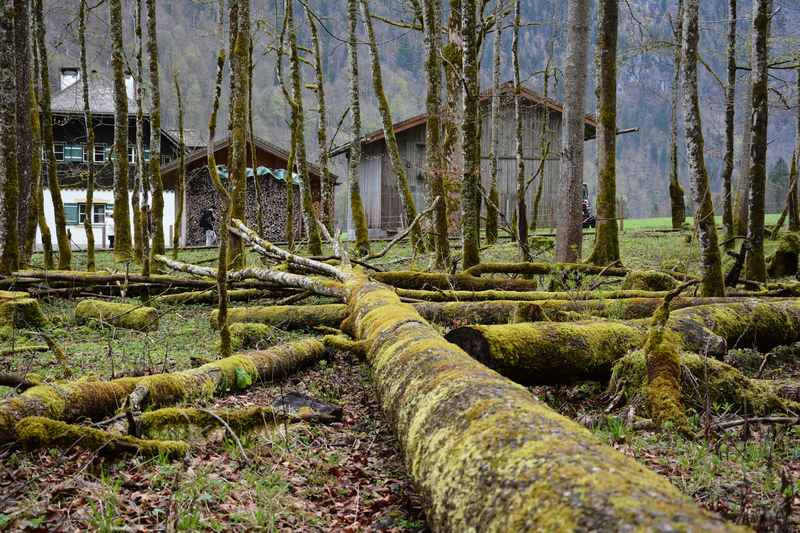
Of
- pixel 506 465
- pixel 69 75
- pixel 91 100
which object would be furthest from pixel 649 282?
pixel 69 75

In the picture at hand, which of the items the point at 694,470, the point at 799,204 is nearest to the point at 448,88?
the point at 799,204

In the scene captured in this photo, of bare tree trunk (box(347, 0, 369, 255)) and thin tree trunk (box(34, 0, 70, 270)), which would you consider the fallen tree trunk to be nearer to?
bare tree trunk (box(347, 0, 369, 255))

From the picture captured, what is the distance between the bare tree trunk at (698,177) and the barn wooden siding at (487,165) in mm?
22978

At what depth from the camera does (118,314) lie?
28.8 ft

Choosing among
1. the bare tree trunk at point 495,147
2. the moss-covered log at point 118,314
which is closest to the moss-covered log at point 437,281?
the moss-covered log at point 118,314

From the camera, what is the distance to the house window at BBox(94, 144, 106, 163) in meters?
35.2

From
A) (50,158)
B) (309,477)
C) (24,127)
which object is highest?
(24,127)

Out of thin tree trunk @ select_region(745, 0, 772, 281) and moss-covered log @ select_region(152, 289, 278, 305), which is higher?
thin tree trunk @ select_region(745, 0, 772, 281)

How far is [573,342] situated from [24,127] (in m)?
12.8

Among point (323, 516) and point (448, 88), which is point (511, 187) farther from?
point (323, 516)

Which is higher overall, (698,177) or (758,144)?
(758,144)

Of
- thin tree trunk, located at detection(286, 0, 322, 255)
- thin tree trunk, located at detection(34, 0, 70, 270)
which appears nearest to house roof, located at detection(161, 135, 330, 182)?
thin tree trunk, located at detection(286, 0, 322, 255)

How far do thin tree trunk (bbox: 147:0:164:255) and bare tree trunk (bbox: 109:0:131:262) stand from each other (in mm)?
755

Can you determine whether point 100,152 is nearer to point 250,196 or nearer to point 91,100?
point 91,100
